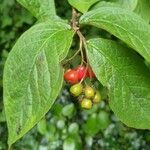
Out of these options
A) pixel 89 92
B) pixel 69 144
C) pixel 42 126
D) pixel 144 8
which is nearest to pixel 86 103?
pixel 89 92

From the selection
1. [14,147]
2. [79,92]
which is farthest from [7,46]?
[79,92]

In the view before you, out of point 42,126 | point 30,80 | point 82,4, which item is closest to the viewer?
point 30,80

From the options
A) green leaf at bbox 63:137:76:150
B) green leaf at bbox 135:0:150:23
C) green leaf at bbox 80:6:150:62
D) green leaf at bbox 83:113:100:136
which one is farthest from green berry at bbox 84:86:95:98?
green leaf at bbox 83:113:100:136

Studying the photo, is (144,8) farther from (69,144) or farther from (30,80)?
(69,144)

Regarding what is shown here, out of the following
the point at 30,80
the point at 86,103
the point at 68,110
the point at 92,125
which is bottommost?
the point at 92,125

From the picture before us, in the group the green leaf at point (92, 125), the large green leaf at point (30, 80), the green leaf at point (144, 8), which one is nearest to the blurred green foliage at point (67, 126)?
the green leaf at point (92, 125)

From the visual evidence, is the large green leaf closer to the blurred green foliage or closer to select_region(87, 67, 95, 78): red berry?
select_region(87, 67, 95, 78): red berry

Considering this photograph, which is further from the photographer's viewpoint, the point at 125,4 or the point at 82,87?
the point at 125,4

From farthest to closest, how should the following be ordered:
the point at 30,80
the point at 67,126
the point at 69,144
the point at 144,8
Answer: the point at 67,126 → the point at 69,144 → the point at 144,8 → the point at 30,80
